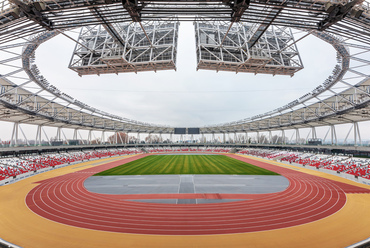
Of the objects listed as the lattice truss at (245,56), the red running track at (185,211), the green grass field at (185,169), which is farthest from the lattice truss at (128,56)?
the green grass field at (185,169)

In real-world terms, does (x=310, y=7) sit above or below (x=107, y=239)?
above

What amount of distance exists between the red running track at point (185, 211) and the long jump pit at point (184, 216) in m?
0.06

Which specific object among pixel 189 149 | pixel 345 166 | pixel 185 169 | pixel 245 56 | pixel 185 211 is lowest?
pixel 189 149

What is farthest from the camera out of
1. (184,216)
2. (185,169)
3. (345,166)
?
(185,169)

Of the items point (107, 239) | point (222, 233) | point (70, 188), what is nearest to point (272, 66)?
point (222, 233)

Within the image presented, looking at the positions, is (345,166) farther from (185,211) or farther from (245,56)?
(185,211)

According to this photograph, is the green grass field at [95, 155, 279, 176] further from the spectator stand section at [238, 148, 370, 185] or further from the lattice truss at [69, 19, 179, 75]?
the lattice truss at [69, 19, 179, 75]

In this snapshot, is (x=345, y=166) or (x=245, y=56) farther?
(x=345, y=166)

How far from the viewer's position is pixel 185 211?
12.3 meters

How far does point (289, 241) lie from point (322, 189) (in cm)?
1335

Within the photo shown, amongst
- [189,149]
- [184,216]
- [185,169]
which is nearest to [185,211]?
[184,216]

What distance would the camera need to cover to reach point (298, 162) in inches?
1415

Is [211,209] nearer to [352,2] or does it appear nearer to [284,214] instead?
[284,214]

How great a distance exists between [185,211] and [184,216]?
80cm
